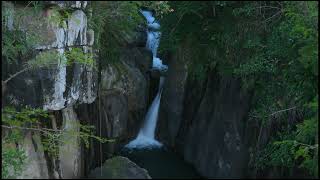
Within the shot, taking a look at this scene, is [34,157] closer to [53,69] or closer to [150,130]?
[53,69]

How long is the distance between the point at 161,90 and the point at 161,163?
2.47 meters

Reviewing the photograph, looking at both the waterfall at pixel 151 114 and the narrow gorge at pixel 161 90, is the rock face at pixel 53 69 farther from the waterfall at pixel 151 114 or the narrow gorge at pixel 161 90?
the waterfall at pixel 151 114

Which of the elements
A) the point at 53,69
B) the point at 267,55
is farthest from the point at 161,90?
the point at 53,69

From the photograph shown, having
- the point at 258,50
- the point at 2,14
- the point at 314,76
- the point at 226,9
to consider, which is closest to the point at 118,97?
the point at 226,9

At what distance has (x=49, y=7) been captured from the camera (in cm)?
867

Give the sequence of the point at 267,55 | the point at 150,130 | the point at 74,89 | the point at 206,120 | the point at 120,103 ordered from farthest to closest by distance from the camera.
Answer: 1. the point at 150,130
2. the point at 120,103
3. the point at 206,120
4. the point at 74,89
5. the point at 267,55

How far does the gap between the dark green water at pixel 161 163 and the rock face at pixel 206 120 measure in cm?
22

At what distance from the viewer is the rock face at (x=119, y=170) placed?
12047 mm

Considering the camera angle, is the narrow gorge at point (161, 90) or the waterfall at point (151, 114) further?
the waterfall at point (151, 114)

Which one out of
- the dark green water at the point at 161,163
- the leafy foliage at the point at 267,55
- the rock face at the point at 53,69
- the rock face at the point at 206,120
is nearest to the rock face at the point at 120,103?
the dark green water at the point at 161,163

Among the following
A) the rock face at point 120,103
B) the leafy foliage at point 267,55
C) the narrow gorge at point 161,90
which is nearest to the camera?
the leafy foliage at point 267,55

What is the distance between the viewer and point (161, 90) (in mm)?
15258

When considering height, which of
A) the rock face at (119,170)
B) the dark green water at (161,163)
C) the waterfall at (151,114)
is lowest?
the dark green water at (161,163)

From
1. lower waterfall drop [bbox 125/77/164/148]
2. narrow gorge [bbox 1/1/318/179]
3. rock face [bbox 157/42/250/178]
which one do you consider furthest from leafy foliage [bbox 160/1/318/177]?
lower waterfall drop [bbox 125/77/164/148]
